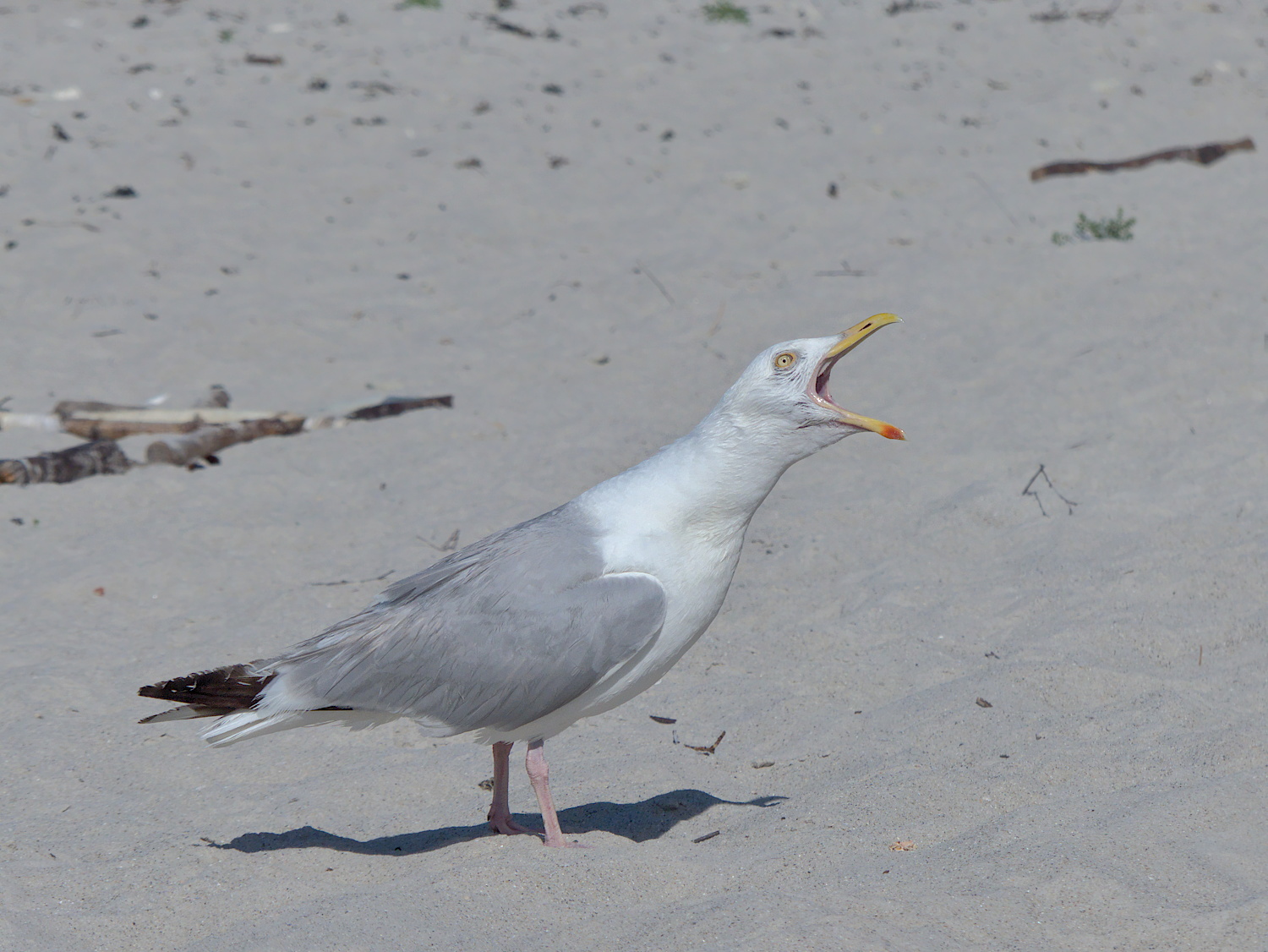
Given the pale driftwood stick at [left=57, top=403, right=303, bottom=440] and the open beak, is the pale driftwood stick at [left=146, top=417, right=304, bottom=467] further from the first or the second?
the open beak

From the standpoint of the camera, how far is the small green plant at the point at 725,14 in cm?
1388

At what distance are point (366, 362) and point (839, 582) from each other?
3583 mm

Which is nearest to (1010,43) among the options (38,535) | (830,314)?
(830,314)

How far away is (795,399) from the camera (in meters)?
3.15

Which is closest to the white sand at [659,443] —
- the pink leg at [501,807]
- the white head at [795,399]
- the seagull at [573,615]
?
the pink leg at [501,807]

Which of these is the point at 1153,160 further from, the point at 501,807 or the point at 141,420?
the point at 501,807

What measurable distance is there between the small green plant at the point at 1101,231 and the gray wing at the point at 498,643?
19.0 feet

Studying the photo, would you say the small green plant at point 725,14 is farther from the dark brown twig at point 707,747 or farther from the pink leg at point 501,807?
the pink leg at point 501,807

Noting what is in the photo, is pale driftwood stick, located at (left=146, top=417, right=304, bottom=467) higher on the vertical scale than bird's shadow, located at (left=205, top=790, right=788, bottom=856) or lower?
lower

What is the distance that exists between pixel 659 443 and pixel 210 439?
7.53ft

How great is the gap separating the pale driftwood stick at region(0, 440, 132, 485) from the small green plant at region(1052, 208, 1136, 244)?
5.87 meters

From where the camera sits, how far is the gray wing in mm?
3189

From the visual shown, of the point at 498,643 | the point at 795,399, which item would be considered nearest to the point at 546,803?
the point at 498,643

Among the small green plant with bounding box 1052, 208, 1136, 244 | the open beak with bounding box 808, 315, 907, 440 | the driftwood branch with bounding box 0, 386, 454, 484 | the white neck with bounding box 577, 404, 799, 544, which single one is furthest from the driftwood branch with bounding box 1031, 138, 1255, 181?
the white neck with bounding box 577, 404, 799, 544
